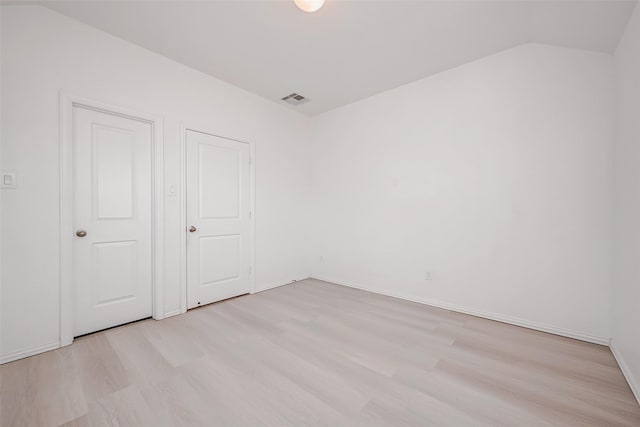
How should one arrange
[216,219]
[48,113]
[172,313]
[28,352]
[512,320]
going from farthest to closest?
[216,219], [172,313], [512,320], [48,113], [28,352]

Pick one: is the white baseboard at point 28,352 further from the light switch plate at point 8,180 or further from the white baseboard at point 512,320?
the white baseboard at point 512,320

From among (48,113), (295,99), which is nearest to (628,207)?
(295,99)

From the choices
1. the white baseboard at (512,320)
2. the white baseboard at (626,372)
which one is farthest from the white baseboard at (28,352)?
the white baseboard at (626,372)

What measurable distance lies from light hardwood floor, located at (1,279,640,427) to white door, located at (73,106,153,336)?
255 mm

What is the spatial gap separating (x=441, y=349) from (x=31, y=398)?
2.81 meters

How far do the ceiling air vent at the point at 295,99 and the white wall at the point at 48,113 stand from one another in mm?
925

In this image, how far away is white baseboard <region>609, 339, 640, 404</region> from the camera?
1.56 m

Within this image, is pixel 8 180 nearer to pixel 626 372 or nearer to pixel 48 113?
pixel 48 113

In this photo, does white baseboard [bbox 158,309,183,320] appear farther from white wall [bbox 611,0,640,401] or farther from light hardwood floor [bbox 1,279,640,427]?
white wall [bbox 611,0,640,401]

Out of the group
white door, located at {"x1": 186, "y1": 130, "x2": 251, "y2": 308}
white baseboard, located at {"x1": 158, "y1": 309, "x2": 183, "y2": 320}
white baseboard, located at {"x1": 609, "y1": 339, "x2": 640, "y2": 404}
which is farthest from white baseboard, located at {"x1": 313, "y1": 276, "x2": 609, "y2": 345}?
white baseboard, located at {"x1": 158, "y1": 309, "x2": 183, "y2": 320}

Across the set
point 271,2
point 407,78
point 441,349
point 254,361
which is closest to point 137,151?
point 271,2

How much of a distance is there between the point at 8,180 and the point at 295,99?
3.11 meters

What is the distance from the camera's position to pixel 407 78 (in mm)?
3219

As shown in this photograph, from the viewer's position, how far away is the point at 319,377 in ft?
5.72
